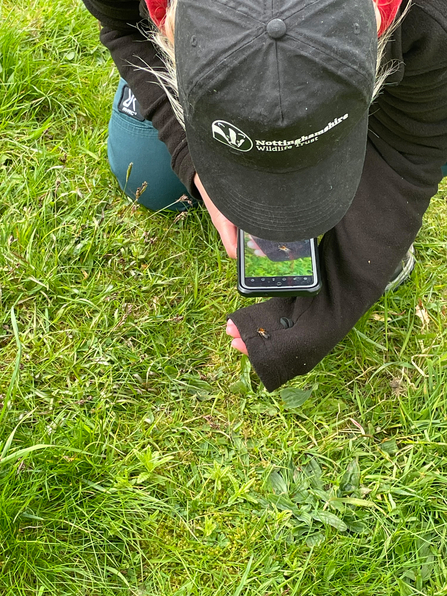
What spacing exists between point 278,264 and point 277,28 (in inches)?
31.6

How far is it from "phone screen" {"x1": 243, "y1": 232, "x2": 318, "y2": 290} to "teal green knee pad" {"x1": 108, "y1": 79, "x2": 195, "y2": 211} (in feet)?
1.34

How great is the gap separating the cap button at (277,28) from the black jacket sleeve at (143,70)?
0.80 metres

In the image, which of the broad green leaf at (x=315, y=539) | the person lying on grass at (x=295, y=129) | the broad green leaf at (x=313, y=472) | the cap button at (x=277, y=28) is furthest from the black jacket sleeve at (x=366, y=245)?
the cap button at (x=277, y=28)

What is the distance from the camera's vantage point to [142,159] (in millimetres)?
1976

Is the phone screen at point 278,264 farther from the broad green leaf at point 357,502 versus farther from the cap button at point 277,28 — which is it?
the cap button at point 277,28

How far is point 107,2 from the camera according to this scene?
1.61 meters

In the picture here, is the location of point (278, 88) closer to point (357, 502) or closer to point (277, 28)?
point (277, 28)

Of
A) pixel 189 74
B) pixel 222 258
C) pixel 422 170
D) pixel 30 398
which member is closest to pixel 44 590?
pixel 30 398

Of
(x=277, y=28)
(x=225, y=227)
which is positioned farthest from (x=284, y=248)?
(x=277, y=28)

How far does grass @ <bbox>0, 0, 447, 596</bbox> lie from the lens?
4.92 feet

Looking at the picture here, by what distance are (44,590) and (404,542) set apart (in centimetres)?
87

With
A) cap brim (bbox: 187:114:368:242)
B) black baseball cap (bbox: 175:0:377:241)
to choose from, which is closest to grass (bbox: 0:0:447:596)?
cap brim (bbox: 187:114:368:242)

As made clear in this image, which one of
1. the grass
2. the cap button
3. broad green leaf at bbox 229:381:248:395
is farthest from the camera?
broad green leaf at bbox 229:381:248:395

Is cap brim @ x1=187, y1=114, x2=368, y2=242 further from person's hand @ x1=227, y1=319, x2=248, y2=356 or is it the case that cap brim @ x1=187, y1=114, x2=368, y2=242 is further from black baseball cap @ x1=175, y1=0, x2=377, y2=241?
person's hand @ x1=227, y1=319, x2=248, y2=356
